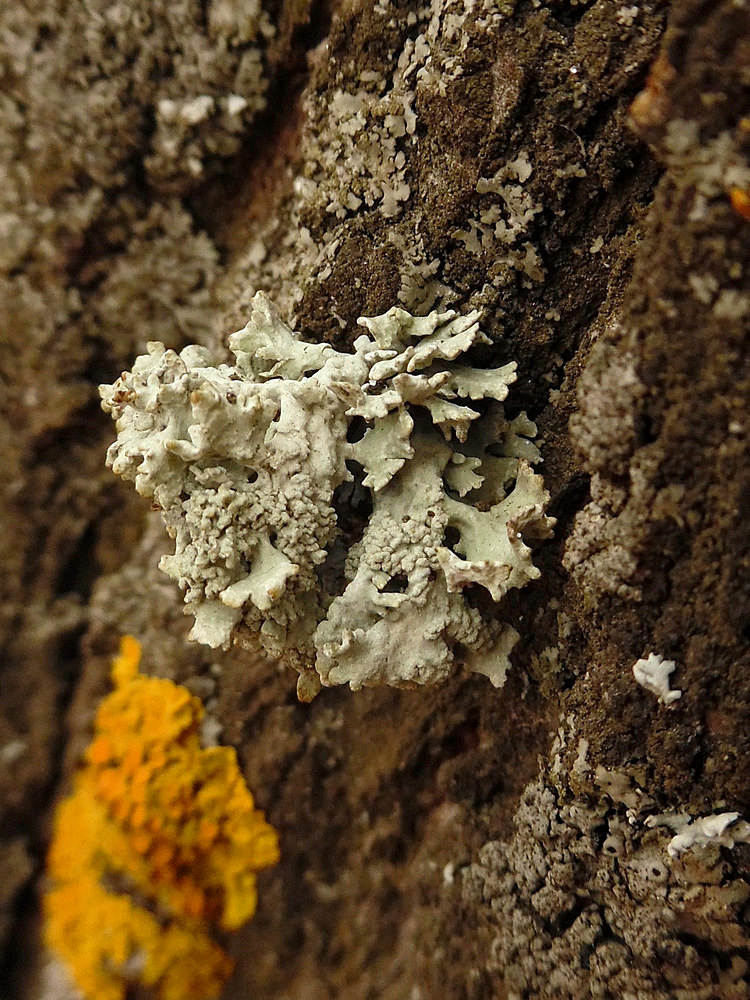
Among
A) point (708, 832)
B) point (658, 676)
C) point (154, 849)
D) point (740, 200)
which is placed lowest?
point (154, 849)

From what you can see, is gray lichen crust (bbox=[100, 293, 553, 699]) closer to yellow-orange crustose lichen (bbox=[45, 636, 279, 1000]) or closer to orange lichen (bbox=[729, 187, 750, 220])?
orange lichen (bbox=[729, 187, 750, 220])

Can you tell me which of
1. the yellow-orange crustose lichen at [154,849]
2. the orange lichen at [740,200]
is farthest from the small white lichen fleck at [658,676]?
the yellow-orange crustose lichen at [154,849]

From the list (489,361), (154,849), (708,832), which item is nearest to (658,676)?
(708,832)

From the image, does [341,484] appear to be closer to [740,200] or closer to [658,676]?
[658,676]

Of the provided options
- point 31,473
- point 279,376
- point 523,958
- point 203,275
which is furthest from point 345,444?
point 31,473

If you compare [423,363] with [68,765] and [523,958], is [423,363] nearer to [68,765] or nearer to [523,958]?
[523,958]

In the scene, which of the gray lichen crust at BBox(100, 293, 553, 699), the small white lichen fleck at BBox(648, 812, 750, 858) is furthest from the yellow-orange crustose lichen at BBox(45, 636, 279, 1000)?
the small white lichen fleck at BBox(648, 812, 750, 858)
